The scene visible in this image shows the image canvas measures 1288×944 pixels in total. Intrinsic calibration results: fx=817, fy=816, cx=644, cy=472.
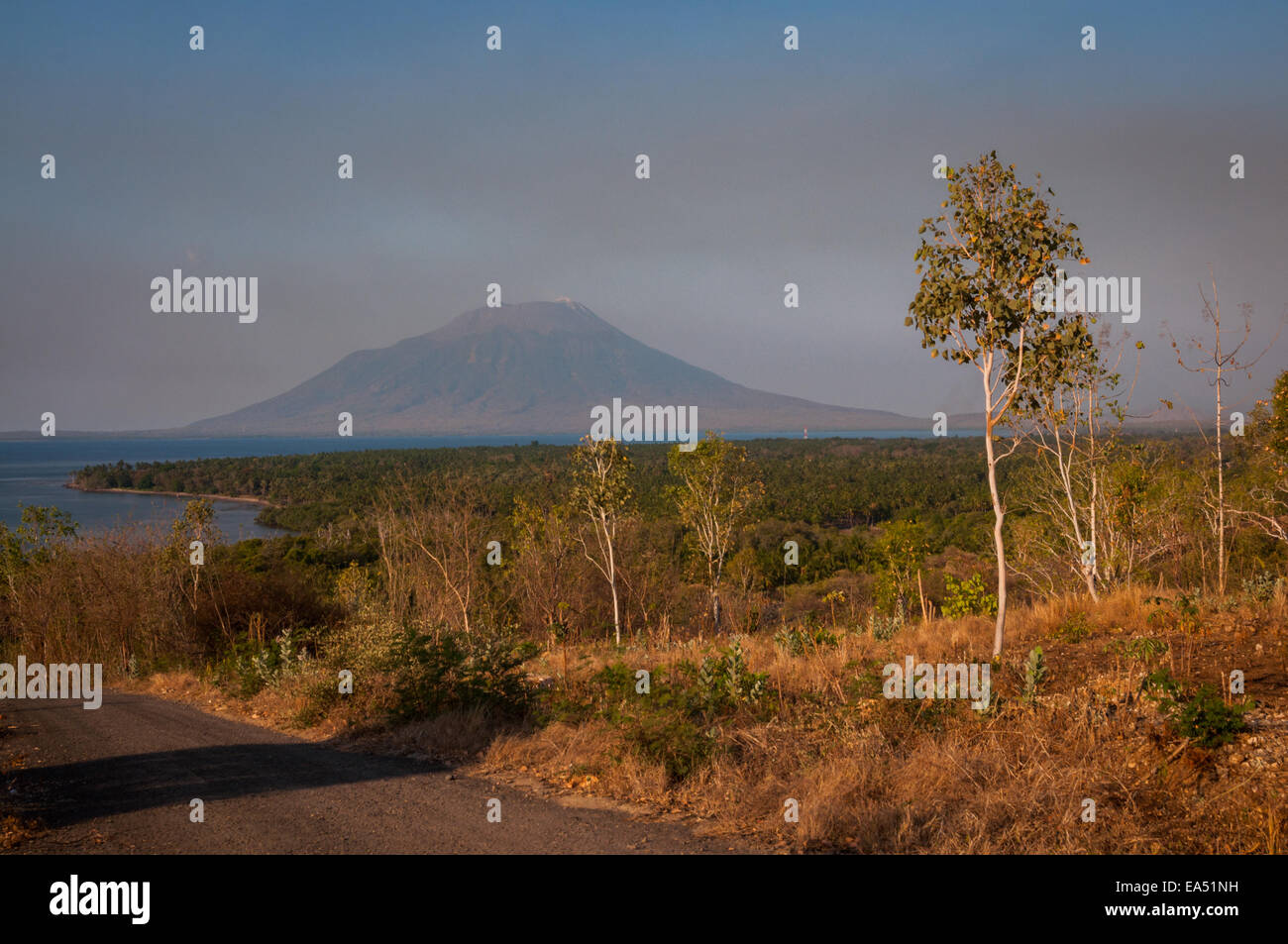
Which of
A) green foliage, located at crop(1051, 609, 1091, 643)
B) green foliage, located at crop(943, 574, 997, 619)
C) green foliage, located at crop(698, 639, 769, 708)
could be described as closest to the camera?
green foliage, located at crop(698, 639, 769, 708)

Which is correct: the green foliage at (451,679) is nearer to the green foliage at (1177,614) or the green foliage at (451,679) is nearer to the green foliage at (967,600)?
the green foliage at (1177,614)

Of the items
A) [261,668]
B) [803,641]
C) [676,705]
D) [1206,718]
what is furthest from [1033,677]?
[261,668]

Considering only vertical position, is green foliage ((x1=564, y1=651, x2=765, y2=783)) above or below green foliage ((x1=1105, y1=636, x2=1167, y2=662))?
below

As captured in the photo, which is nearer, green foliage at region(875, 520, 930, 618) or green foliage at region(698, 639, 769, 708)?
green foliage at region(698, 639, 769, 708)

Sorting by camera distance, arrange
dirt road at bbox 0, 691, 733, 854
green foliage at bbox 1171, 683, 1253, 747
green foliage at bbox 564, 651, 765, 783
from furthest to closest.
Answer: green foliage at bbox 564, 651, 765, 783, green foliage at bbox 1171, 683, 1253, 747, dirt road at bbox 0, 691, 733, 854

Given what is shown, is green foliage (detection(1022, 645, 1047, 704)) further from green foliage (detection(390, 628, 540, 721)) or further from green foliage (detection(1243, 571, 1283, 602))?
green foliage (detection(390, 628, 540, 721))

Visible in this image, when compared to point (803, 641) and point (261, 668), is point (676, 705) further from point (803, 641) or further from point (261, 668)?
point (261, 668)

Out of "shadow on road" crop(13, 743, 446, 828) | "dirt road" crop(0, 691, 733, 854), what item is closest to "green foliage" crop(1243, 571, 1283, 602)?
"dirt road" crop(0, 691, 733, 854)

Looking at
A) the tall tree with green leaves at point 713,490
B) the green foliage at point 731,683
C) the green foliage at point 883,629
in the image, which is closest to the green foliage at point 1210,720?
the green foliage at point 731,683

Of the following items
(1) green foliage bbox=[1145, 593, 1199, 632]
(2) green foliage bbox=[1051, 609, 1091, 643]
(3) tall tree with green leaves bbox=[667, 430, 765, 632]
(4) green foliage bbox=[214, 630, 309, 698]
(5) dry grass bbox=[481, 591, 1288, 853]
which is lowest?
(4) green foliage bbox=[214, 630, 309, 698]
